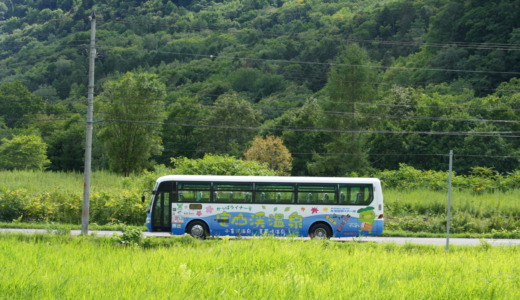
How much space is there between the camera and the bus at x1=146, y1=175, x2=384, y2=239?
24.2m

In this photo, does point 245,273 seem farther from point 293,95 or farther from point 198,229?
point 293,95

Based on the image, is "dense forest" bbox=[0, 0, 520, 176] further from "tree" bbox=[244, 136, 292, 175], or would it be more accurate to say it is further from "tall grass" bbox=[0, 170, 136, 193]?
"tall grass" bbox=[0, 170, 136, 193]

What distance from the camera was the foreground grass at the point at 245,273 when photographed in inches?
444

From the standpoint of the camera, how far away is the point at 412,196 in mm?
33812

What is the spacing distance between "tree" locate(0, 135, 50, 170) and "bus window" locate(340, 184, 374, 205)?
4777cm

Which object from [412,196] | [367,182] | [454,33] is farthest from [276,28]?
[367,182]

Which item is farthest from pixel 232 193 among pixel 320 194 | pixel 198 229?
pixel 320 194

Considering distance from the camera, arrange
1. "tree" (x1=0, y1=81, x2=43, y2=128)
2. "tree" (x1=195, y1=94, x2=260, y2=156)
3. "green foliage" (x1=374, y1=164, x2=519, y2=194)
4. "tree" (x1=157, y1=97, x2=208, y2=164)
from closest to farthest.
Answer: "green foliage" (x1=374, y1=164, x2=519, y2=194) → "tree" (x1=195, y1=94, x2=260, y2=156) → "tree" (x1=157, y1=97, x2=208, y2=164) → "tree" (x1=0, y1=81, x2=43, y2=128)

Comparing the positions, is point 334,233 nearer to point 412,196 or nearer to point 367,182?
point 367,182

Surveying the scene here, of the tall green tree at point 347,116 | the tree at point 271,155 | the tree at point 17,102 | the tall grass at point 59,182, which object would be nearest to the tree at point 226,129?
the tree at point 271,155

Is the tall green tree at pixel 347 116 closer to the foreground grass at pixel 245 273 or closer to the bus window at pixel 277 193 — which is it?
the bus window at pixel 277 193

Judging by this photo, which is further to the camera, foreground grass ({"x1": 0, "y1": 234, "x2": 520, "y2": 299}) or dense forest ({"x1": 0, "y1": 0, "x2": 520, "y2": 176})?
dense forest ({"x1": 0, "y1": 0, "x2": 520, "y2": 176})

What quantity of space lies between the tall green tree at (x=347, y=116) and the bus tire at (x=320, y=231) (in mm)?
34994

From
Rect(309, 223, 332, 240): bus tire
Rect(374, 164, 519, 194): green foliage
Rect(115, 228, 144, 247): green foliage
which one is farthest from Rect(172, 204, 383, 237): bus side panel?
Rect(374, 164, 519, 194): green foliage
